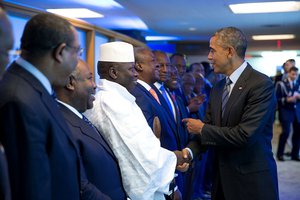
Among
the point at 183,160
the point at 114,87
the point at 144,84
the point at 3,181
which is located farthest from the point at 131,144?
the point at 144,84

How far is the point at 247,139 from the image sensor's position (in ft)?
6.42

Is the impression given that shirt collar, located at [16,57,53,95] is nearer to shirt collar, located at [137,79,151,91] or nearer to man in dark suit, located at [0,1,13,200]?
man in dark suit, located at [0,1,13,200]

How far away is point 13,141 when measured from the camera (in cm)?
98

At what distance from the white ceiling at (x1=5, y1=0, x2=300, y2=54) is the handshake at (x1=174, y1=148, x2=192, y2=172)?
393 centimetres

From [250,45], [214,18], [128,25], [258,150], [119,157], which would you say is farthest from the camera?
[250,45]

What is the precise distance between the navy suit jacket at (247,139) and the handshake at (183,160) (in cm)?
17

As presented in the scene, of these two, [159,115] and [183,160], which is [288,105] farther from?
[183,160]

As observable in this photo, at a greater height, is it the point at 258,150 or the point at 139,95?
the point at 139,95

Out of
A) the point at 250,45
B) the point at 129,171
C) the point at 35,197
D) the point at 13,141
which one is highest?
the point at 250,45

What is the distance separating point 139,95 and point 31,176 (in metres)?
1.43

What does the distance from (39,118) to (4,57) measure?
0.20 m

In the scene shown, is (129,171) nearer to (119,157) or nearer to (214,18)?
(119,157)

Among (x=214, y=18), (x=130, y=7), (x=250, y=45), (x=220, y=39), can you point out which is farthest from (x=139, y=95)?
(x=250, y=45)

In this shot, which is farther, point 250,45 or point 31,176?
point 250,45
